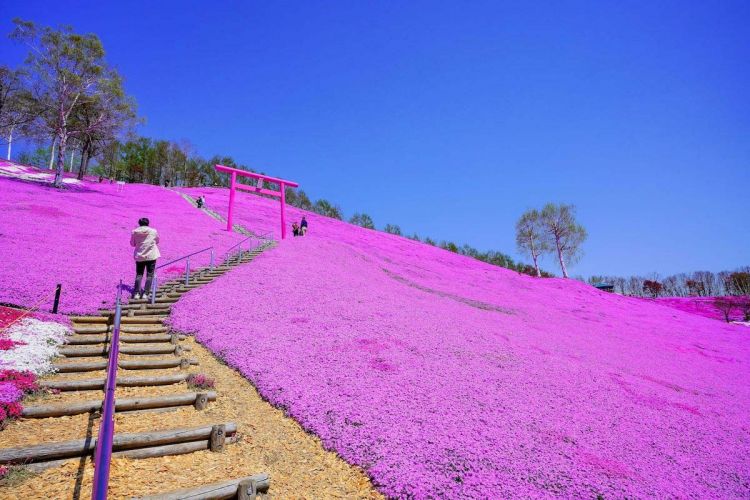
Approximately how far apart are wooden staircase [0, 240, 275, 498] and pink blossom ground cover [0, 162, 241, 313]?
77.5 inches

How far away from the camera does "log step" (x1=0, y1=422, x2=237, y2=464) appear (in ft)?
14.9

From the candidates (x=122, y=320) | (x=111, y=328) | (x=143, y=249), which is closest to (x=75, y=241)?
(x=143, y=249)

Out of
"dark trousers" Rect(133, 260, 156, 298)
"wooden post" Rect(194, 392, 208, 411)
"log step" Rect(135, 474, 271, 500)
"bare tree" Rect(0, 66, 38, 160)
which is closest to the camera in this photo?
"log step" Rect(135, 474, 271, 500)

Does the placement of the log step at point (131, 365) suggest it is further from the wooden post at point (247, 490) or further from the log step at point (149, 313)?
the wooden post at point (247, 490)

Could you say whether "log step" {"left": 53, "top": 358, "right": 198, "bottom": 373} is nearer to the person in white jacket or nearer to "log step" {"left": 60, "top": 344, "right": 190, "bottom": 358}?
"log step" {"left": 60, "top": 344, "right": 190, "bottom": 358}

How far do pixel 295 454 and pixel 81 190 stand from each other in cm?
4152

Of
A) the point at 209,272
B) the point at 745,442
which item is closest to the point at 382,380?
the point at 745,442

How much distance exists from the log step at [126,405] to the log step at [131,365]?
5.52 ft

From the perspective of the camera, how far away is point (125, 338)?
9289mm

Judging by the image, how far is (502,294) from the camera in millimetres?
25359

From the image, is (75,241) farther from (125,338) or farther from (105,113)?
(105,113)

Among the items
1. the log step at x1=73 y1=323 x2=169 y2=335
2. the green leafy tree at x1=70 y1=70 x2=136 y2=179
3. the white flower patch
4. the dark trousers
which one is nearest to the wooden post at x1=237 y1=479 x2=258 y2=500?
the white flower patch

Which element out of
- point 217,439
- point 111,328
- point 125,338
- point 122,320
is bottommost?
point 217,439

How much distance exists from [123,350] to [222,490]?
5781 mm
